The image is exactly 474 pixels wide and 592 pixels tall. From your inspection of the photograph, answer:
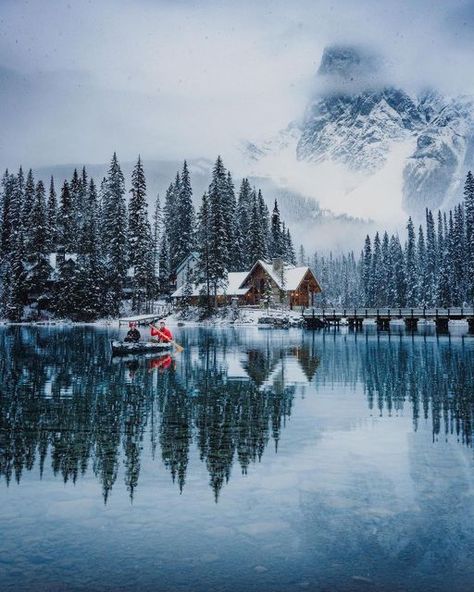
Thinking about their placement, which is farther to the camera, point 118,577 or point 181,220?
point 181,220

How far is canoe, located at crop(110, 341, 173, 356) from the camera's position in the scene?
35.3 metres

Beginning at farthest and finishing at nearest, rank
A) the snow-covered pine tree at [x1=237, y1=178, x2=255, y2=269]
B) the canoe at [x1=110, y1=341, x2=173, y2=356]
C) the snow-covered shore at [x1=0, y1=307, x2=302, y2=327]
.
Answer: the snow-covered pine tree at [x1=237, y1=178, x2=255, y2=269] < the snow-covered shore at [x1=0, y1=307, x2=302, y2=327] < the canoe at [x1=110, y1=341, x2=173, y2=356]

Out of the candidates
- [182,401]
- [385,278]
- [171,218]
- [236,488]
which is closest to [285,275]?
[171,218]

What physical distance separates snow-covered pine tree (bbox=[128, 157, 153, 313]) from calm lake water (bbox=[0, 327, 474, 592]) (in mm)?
60546

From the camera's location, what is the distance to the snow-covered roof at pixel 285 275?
89.6m

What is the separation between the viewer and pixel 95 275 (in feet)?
271

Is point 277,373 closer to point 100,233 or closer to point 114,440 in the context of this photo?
point 114,440

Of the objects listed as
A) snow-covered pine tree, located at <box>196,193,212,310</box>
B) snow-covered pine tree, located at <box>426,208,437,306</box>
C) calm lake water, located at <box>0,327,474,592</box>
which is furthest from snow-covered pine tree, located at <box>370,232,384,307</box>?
calm lake water, located at <box>0,327,474,592</box>

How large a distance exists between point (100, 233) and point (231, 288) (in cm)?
2299

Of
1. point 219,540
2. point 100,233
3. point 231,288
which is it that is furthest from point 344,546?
point 100,233

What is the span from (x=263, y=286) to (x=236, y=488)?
81.0m

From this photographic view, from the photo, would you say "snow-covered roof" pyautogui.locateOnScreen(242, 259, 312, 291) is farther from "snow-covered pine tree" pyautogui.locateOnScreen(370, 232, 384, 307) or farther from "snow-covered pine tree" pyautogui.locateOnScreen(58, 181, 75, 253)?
"snow-covered pine tree" pyautogui.locateOnScreen(370, 232, 384, 307)

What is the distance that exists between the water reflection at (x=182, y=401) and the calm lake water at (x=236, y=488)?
9cm

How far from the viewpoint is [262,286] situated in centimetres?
9094
